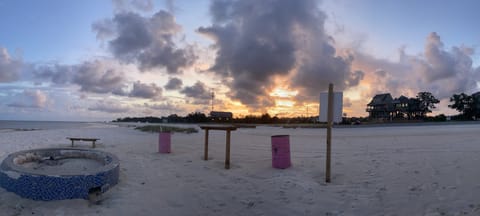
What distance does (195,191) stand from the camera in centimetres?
567

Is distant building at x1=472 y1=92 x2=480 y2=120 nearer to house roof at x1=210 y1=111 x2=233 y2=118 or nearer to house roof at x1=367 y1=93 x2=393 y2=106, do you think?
house roof at x1=367 y1=93 x2=393 y2=106

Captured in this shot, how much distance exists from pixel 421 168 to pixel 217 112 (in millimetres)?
56460

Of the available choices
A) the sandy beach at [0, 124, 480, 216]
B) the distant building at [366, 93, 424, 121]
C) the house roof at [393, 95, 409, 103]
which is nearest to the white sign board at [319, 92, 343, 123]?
the sandy beach at [0, 124, 480, 216]

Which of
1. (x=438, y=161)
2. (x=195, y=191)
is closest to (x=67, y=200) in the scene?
(x=195, y=191)

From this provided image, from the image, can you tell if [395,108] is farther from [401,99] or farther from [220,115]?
[220,115]

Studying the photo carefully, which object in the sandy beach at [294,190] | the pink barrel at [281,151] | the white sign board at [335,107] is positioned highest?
the white sign board at [335,107]

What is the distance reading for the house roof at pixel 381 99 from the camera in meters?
50.0

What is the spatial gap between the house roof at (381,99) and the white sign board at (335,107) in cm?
4911

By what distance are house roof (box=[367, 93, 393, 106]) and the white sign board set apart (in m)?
49.1

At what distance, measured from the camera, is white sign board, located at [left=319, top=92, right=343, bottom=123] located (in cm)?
634

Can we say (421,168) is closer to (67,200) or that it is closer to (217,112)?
(67,200)

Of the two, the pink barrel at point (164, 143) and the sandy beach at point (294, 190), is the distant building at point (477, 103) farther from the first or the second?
the pink barrel at point (164, 143)

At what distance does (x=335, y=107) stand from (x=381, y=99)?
49823 mm

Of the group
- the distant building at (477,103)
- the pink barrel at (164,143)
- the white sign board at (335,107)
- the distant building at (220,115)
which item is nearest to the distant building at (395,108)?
the distant building at (477,103)
